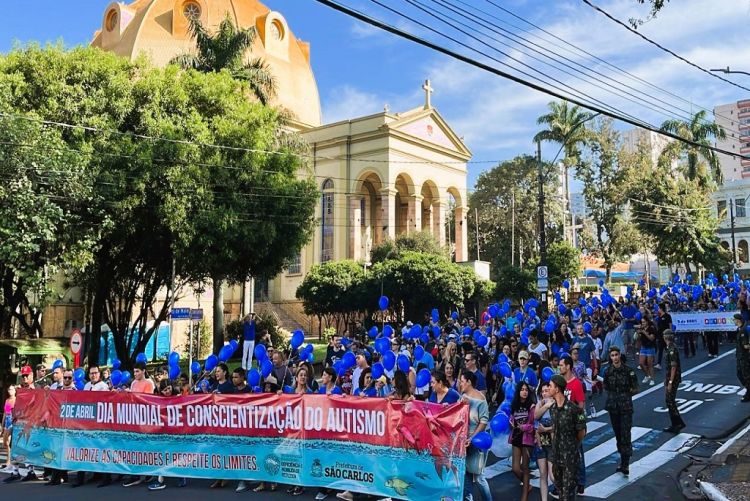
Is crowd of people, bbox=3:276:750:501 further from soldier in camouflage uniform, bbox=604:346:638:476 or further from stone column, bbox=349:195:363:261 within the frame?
stone column, bbox=349:195:363:261

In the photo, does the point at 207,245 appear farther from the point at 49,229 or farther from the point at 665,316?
the point at 665,316

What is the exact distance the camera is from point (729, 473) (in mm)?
8445

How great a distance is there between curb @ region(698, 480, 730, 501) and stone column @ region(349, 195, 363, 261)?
32.6 metres

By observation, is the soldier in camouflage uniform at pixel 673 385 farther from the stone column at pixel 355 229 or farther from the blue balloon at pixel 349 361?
the stone column at pixel 355 229

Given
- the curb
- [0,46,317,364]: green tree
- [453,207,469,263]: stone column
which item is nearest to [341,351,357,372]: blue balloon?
the curb

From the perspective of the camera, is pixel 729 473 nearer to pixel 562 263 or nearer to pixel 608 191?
pixel 562 263

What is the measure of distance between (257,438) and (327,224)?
34410mm

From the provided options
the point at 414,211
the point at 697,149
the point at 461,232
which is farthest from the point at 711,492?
the point at 697,149

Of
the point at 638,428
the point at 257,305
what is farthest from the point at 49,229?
the point at 257,305

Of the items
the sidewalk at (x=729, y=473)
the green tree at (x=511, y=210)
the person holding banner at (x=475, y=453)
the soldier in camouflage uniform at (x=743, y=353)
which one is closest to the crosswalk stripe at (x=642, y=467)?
the sidewalk at (x=729, y=473)

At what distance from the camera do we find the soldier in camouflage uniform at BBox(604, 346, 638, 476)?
8.46 m

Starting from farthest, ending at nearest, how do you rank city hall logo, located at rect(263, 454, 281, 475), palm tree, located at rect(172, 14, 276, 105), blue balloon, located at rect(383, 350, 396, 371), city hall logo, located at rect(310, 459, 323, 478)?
palm tree, located at rect(172, 14, 276, 105)
blue balloon, located at rect(383, 350, 396, 371)
city hall logo, located at rect(263, 454, 281, 475)
city hall logo, located at rect(310, 459, 323, 478)

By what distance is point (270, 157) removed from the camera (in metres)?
20.4

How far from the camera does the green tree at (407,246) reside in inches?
1462
